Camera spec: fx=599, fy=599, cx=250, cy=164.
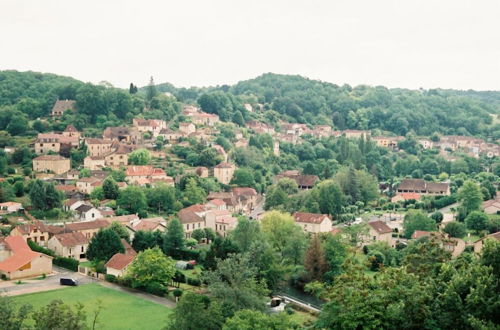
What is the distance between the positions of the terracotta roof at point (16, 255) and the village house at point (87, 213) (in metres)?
8.39

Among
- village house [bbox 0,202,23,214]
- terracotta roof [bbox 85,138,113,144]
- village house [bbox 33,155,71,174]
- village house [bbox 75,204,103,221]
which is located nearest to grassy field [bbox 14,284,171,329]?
village house [bbox 75,204,103,221]

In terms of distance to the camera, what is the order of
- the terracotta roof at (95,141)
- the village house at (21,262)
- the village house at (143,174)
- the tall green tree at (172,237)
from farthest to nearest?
the terracotta roof at (95,141), the village house at (143,174), the tall green tree at (172,237), the village house at (21,262)

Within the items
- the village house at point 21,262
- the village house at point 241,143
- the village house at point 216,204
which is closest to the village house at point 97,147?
the village house at point 216,204

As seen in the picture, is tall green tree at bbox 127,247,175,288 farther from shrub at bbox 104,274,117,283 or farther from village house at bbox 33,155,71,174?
village house at bbox 33,155,71,174

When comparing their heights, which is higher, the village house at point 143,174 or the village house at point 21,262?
the village house at point 143,174

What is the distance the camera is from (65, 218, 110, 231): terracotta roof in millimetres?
43909

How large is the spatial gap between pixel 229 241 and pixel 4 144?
123 feet

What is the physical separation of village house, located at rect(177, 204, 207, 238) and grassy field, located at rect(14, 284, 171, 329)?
1412 cm

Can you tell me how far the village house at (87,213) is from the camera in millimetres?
47812

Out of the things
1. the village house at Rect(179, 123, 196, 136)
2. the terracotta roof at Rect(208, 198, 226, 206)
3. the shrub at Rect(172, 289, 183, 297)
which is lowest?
the shrub at Rect(172, 289, 183, 297)

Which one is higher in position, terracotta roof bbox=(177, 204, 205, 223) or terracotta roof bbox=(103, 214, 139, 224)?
terracotta roof bbox=(103, 214, 139, 224)

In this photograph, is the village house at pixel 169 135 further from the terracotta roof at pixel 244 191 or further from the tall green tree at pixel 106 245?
the tall green tree at pixel 106 245

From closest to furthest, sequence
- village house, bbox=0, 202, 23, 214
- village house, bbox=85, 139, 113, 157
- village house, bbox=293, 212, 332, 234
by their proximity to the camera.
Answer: village house, bbox=0, 202, 23, 214, village house, bbox=293, 212, 332, 234, village house, bbox=85, 139, 113, 157


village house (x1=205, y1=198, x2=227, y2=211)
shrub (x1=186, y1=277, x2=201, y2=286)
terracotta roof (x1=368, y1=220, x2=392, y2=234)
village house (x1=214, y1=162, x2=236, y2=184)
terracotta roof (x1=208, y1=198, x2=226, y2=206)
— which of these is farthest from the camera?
village house (x1=214, y1=162, x2=236, y2=184)
